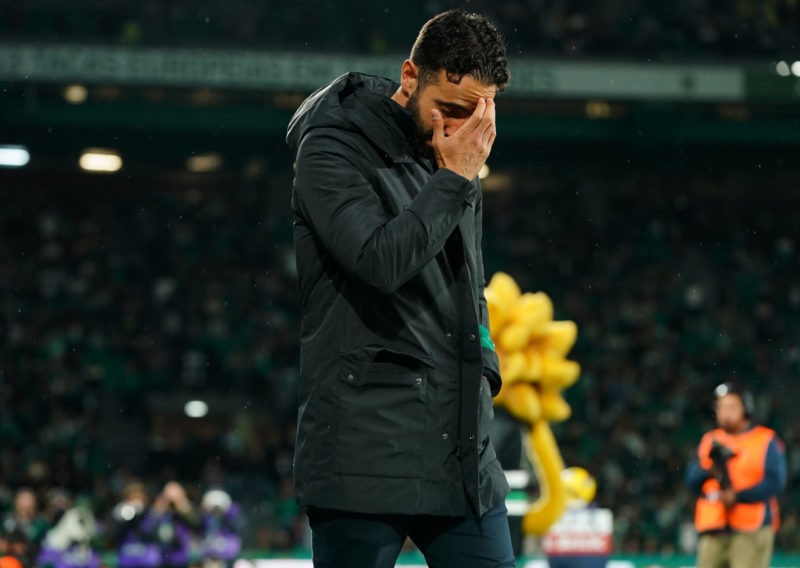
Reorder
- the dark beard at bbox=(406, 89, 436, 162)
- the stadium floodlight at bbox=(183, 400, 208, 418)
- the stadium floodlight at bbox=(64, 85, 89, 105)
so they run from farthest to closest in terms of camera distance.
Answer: the stadium floodlight at bbox=(64, 85, 89, 105)
the stadium floodlight at bbox=(183, 400, 208, 418)
the dark beard at bbox=(406, 89, 436, 162)

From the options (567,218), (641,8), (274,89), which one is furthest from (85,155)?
(641,8)

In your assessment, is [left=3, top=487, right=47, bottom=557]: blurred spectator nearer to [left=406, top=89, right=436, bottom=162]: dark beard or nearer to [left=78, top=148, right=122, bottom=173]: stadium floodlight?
[left=406, top=89, right=436, bottom=162]: dark beard

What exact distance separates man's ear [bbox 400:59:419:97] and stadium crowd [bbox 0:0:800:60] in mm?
17058

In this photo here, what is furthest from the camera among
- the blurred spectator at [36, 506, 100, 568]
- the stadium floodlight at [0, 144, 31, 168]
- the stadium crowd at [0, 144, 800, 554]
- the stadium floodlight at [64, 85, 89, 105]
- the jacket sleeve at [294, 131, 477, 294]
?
the stadium floodlight at [0, 144, 31, 168]

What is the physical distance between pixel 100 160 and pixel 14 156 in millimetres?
1352

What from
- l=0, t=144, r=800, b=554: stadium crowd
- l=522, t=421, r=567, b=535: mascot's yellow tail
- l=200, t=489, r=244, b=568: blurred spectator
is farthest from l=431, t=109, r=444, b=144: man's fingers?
l=0, t=144, r=800, b=554: stadium crowd

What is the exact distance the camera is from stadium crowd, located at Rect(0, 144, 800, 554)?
16.1 m

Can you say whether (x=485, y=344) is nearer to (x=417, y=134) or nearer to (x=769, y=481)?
(x=417, y=134)

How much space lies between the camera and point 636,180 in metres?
22.7

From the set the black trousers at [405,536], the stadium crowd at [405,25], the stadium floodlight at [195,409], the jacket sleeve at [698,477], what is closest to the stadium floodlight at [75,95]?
the stadium crowd at [405,25]

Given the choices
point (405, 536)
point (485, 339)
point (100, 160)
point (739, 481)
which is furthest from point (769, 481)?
point (100, 160)

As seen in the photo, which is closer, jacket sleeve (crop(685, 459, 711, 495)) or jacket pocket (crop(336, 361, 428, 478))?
jacket pocket (crop(336, 361, 428, 478))

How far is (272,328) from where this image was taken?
1962 centimetres

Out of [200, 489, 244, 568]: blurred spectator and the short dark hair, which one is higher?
the short dark hair
